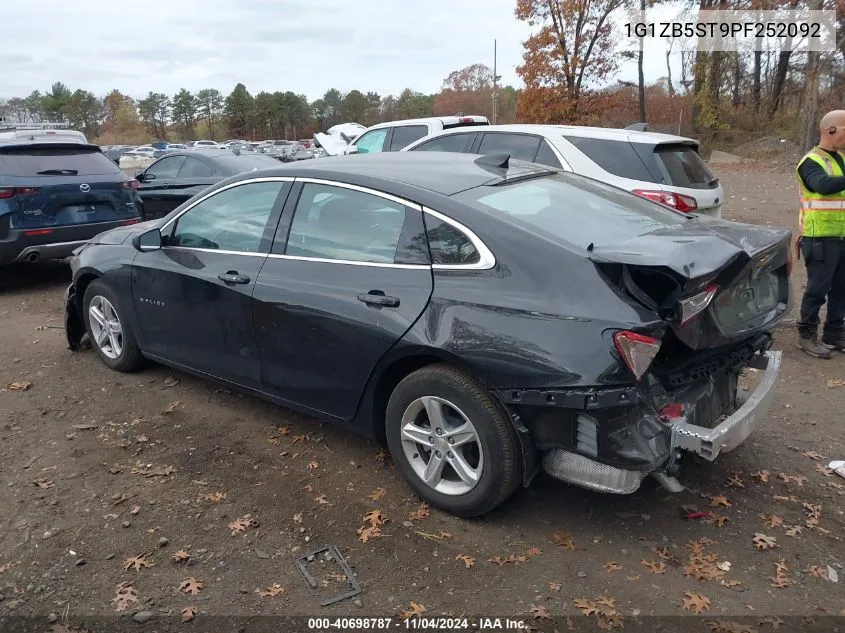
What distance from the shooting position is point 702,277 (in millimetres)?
2820

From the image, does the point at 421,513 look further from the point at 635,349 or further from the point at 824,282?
the point at 824,282

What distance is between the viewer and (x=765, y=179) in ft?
66.7

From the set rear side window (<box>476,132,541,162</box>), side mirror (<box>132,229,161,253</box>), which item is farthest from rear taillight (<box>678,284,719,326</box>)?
rear side window (<box>476,132,541,162</box>)

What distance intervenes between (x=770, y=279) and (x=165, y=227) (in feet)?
12.1

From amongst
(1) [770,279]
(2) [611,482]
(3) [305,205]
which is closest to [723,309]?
(1) [770,279]

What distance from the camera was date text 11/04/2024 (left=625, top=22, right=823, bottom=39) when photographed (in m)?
28.3

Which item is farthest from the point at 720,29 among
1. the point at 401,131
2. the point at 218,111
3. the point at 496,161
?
the point at 218,111

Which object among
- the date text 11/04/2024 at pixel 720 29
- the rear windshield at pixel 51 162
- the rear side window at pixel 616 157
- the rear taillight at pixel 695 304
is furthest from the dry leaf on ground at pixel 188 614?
the date text 11/04/2024 at pixel 720 29

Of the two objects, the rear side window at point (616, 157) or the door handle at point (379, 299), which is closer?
the door handle at point (379, 299)

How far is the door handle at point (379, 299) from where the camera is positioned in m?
3.31

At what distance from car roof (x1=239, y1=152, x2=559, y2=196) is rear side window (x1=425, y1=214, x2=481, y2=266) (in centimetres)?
20

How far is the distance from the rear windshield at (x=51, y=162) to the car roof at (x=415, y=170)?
4809 mm

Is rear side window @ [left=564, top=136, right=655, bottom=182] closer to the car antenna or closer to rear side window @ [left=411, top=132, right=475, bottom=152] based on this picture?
rear side window @ [left=411, top=132, right=475, bottom=152]

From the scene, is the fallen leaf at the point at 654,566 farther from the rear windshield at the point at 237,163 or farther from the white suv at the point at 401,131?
the rear windshield at the point at 237,163
